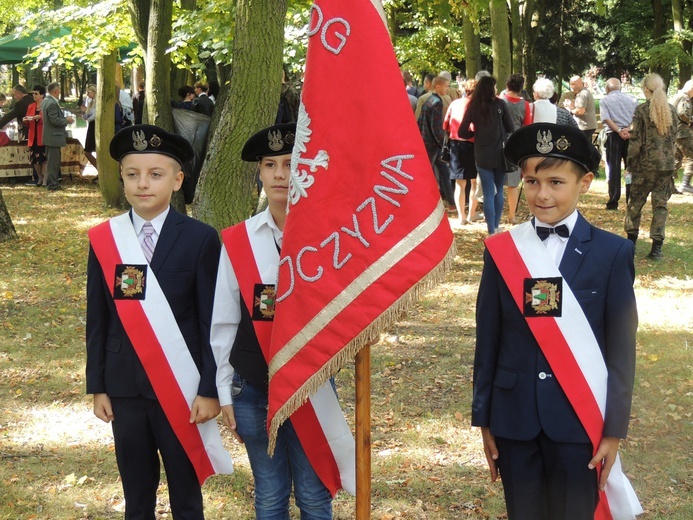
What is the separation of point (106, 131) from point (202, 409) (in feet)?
44.9

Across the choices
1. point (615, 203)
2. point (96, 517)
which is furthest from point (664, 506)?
point (615, 203)

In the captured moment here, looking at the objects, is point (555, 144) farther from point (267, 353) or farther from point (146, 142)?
point (146, 142)

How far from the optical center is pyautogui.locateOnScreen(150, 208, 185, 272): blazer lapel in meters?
3.58

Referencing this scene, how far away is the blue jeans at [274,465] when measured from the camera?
3473 millimetres

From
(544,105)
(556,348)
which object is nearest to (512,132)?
(544,105)

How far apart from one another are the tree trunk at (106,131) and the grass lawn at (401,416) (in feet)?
17.9

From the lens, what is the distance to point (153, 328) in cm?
355

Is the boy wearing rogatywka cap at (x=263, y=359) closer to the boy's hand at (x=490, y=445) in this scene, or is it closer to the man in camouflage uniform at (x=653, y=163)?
the boy's hand at (x=490, y=445)

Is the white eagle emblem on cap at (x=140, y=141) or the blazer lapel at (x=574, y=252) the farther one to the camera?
the white eagle emblem on cap at (x=140, y=141)

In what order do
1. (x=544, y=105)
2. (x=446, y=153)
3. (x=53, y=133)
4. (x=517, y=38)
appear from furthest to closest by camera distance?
(x=517, y=38), (x=53, y=133), (x=446, y=153), (x=544, y=105)

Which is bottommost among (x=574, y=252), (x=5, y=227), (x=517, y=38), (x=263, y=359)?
(x=5, y=227)

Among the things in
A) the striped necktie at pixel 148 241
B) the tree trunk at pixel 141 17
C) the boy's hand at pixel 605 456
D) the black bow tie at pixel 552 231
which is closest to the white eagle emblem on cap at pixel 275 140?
the striped necktie at pixel 148 241

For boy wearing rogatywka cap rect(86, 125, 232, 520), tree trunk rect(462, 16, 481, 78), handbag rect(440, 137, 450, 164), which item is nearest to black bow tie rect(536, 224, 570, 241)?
boy wearing rogatywka cap rect(86, 125, 232, 520)

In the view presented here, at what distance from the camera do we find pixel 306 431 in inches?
138
